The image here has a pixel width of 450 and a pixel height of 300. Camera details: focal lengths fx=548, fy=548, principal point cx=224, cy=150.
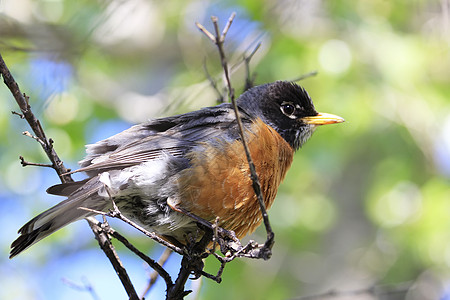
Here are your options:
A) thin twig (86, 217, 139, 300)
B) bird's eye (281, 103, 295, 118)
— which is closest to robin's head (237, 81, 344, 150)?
bird's eye (281, 103, 295, 118)

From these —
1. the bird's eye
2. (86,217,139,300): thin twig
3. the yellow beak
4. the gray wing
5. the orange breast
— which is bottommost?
(86,217,139,300): thin twig

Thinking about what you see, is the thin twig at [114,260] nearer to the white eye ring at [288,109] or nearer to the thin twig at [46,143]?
the thin twig at [46,143]

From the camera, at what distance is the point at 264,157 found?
9.46ft

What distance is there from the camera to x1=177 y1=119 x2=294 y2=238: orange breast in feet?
8.70

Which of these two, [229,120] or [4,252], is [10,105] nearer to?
[4,252]

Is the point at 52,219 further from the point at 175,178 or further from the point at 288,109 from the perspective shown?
the point at 288,109

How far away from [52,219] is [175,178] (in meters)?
0.61

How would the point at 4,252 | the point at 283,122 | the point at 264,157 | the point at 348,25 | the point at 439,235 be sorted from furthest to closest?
the point at 4,252, the point at 348,25, the point at 439,235, the point at 283,122, the point at 264,157

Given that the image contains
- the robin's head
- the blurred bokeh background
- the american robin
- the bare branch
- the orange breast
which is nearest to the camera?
the bare branch

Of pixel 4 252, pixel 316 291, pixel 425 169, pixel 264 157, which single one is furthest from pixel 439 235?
pixel 4 252

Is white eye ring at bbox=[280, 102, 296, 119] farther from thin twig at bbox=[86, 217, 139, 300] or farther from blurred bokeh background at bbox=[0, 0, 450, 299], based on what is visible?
thin twig at bbox=[86, 217, 139, 300]

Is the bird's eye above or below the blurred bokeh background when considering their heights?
below

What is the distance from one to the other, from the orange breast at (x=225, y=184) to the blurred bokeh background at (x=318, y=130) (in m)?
1.01

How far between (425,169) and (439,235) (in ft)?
4.21
